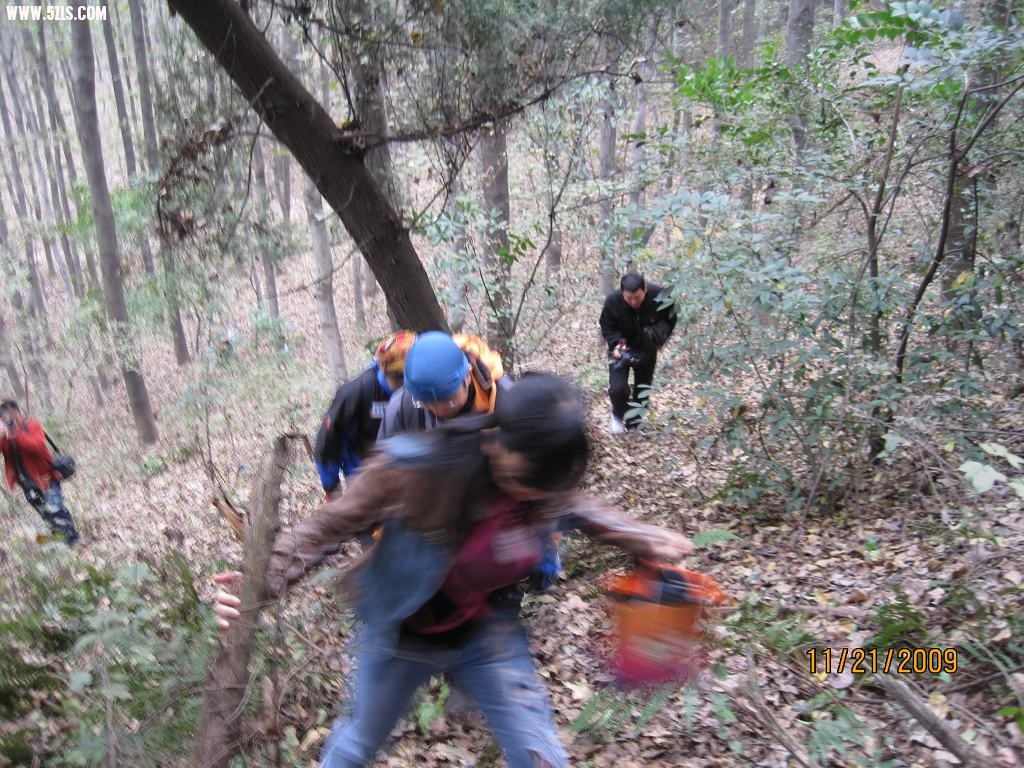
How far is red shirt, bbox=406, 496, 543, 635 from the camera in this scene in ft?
6.92

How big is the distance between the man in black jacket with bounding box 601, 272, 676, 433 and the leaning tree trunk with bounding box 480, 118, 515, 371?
1076 millimetres

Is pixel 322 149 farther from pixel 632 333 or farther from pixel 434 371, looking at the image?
pixel 632 333

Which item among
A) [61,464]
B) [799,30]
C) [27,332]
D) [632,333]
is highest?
[799,30]

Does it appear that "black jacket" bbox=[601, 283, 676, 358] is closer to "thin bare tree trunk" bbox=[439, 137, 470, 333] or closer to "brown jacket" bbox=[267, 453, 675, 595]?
"thin bare tree trunk" bbox=[439, 137, 470, 333]

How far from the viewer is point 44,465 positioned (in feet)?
24.6

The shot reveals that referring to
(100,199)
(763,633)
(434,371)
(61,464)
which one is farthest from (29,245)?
(763,633)

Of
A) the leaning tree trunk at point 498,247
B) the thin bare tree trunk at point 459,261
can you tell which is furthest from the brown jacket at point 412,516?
the thin bare tree trunk at point 459,261

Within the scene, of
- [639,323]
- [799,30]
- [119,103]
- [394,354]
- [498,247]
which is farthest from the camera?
[119,103]

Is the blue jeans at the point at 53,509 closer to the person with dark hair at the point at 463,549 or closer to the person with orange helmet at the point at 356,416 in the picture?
the person with orange helmet at the point at 356,416

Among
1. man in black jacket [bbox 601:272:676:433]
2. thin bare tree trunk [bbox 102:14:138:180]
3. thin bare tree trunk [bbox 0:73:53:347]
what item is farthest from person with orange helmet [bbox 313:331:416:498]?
thin bare tree trunk [bbox 0:73:53:347]

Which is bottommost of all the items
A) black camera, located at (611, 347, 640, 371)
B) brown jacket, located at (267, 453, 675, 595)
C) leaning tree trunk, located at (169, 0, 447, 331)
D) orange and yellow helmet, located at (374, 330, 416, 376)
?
black camera, located at (611, 347, 640, 371)
